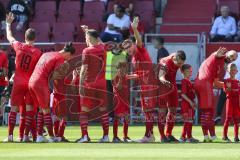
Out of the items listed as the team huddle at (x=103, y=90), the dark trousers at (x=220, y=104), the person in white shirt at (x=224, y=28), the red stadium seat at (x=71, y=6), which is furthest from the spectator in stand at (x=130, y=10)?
the team huddle at (x=103, y=90)

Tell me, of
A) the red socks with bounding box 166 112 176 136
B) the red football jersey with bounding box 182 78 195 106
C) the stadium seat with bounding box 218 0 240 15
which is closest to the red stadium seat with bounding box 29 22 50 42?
the stadium seat with bounding box 218 0 240 15

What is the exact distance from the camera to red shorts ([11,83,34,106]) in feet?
70.9

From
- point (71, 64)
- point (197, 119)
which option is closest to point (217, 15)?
point (197, 119)

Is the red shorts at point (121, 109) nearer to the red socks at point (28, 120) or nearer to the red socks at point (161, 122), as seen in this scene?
the red socks at point (161, 122)

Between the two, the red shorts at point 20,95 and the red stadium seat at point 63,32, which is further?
the red stadium seat at point 63,32

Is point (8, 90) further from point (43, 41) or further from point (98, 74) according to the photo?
point (98, 74)

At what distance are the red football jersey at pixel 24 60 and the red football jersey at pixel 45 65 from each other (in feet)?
0.55

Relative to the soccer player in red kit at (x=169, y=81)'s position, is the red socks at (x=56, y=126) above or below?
below

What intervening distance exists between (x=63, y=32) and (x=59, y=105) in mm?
9229

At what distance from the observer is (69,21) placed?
108 ft

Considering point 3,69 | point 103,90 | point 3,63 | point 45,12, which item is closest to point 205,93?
point 103,90

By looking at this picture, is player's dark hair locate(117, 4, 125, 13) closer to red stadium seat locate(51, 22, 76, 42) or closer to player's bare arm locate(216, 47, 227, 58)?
red stadium seat locate(51, 22, 76, 42)

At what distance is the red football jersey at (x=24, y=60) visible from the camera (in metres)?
21.4

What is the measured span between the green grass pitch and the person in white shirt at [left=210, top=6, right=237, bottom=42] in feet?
31.5
